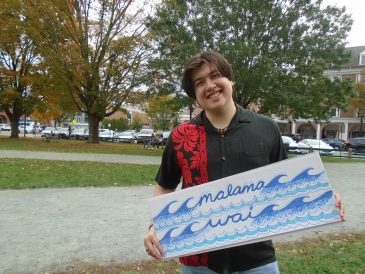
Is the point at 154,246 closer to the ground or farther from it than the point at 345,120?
closer to the ground

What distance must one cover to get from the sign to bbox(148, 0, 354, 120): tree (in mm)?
16266

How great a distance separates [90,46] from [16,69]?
13006mm

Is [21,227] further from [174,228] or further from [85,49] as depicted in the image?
[85,49]

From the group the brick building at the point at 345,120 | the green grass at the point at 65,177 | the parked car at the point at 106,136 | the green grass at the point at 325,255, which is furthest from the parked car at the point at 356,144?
the green grass at the point at 325,255

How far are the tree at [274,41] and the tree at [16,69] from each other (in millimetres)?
16037

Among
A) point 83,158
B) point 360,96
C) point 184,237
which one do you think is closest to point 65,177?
point 83,158

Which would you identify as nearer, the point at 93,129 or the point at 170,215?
the point at 170,215

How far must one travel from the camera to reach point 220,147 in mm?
1872

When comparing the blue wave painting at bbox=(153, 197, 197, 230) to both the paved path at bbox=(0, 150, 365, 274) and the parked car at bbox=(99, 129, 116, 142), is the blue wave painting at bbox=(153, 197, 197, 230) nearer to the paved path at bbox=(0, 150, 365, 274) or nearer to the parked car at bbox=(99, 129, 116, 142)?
the paved path at bbox=(0, 150, 365, 274)

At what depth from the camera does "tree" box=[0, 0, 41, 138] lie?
28.0m

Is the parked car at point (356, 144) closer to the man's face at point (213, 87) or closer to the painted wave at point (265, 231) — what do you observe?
the painted wave at point (265, 231)

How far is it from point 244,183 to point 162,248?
625 millimetres

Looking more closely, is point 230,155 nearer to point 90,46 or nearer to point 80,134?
point 90,46

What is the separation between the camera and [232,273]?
181 centimetres
